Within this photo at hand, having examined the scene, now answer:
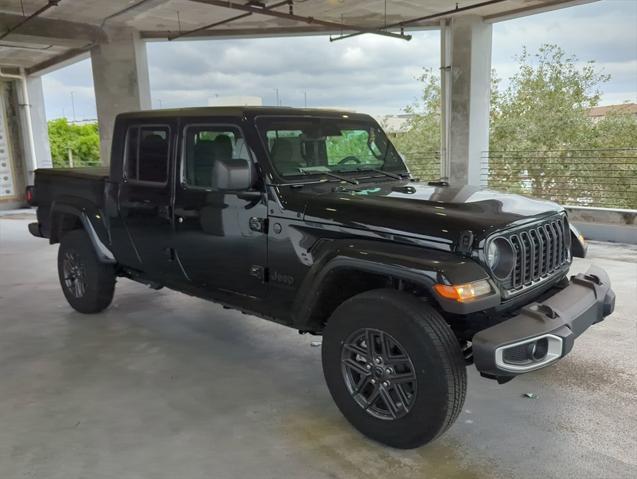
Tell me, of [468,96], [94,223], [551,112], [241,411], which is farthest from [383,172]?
[551,112]

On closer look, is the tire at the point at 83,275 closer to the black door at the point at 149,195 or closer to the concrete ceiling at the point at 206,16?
the black door at the point at 149,195

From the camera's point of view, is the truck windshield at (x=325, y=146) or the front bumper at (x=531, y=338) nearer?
the front bumper at (x=531, y=338)

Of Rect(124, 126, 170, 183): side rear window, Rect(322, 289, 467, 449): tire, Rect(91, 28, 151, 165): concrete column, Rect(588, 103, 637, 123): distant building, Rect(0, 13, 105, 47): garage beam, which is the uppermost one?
Rect(0, 13, 105, 47): garage beam

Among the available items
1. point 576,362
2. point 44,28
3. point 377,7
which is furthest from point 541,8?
point 44,28

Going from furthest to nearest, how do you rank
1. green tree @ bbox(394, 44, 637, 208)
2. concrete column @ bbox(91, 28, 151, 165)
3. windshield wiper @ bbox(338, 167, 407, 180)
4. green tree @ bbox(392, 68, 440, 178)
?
green tree @ bbox(392, 68, 440, 178)
green tree @ bbox(394, 44, 637, 208)
concrete column @ bbox(91, 28, 151, 165)
windshield wiper @ bbox(338, 167, 407, 180)

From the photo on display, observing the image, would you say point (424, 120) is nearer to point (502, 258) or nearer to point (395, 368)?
point (502, 258)

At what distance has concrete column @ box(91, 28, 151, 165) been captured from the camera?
10414 mm

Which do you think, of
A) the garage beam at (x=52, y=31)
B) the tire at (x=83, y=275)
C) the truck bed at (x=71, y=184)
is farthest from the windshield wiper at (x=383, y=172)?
the garage beam at (x=52, y=31)

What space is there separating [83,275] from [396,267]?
3.25m

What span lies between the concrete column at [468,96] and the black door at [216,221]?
6.68 m

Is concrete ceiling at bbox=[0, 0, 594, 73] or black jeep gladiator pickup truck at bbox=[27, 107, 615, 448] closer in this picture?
Answer: black jeep gladiator pickup truck at bbox=[27, 107, 615, 448]

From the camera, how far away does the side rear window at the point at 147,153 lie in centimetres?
359

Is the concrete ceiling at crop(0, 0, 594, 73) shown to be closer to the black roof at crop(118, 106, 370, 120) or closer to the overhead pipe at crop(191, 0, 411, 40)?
the overhead pipe at crop(191, 0, 411, 40)

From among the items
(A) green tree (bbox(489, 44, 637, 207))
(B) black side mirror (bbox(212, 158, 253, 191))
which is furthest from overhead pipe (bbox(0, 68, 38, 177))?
(A) green tree (bbox(489, 44, 637, 207))
